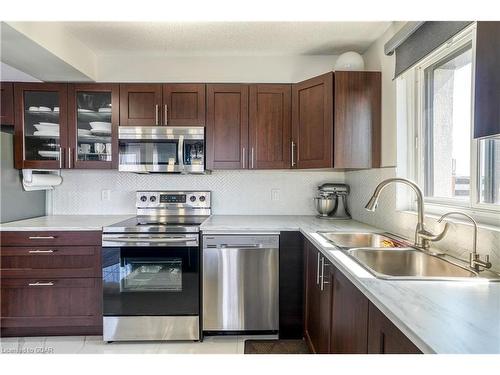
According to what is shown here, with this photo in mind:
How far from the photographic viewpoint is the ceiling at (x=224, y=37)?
2.20 metres

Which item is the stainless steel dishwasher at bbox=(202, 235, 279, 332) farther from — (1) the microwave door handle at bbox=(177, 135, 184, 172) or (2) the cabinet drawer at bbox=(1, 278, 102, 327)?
(2) the cabinet drawer at bbox=(1, 278, 102, 327)

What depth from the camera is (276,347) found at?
7.19 feet

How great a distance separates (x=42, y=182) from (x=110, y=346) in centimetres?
154

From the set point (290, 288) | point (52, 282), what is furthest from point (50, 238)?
point (290, 288)

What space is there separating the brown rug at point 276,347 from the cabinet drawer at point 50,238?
1395 millimetres

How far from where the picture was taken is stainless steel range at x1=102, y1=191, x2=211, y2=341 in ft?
7.41

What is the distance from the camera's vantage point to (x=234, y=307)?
90.4 inches

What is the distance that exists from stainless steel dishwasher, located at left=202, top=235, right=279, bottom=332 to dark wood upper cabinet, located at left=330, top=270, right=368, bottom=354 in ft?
2.72

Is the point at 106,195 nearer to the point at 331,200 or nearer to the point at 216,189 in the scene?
the point at 216,189

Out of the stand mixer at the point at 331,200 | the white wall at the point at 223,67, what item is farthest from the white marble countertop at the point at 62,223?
the stand mixer at the point at 331,200

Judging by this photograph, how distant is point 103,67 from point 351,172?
250 cm

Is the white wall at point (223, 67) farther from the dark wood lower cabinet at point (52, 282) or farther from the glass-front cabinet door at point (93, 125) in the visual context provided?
the dark wood lower cabinet at point (52, 282)

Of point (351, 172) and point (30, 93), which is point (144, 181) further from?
point (351, 172)
